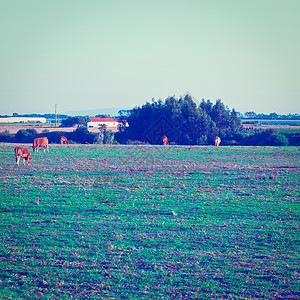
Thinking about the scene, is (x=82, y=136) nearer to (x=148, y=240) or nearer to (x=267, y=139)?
(x=267, y=139)

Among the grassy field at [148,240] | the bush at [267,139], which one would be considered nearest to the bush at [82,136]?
the bush at [267,139]

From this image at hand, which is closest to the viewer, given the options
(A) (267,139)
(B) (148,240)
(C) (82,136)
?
(B) (148,240)

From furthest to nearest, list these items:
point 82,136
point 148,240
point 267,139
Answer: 1. point 82,136
2. point 267,139
3. point 148,240

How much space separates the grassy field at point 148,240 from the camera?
5.38 metres

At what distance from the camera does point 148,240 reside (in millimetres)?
7340

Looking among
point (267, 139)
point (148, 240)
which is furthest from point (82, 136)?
point (148, 240)

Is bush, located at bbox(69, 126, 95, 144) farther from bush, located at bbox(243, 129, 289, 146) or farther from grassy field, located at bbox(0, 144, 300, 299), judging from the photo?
grassy field, located at bbox(0, 144, 300, 299)

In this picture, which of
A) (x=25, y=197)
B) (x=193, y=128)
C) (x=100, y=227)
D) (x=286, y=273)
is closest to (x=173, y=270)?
(x=286, y=273)

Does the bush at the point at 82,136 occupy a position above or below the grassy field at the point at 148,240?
above

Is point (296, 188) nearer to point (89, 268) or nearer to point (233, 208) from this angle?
point (233, 208)

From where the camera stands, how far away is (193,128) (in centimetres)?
4988

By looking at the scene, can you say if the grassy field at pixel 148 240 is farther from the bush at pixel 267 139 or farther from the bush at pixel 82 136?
the bush at pixel 82 136

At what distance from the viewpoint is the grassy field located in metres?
5.38

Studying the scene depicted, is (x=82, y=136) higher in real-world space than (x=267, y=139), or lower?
higher
